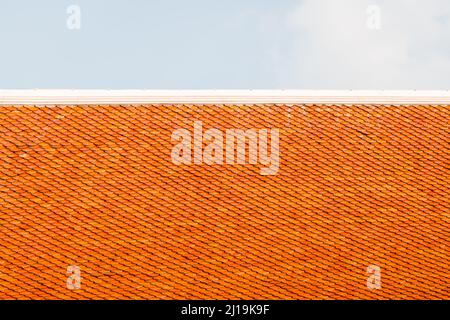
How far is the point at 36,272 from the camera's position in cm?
1458

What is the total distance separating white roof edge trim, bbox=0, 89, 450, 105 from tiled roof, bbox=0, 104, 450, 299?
190 millimetres

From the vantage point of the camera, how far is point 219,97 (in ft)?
50.5

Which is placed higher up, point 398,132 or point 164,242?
point 398,132

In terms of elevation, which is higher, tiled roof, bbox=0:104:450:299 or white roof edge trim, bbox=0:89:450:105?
white roof edge trim, bbox=0:89:450:105

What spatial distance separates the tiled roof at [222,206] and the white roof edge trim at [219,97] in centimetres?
19

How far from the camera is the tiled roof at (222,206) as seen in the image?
14.7 m

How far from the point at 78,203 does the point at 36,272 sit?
5.86 feet

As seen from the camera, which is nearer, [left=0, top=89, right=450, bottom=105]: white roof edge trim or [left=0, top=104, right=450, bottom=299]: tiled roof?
[left=0, top=104, right=450, bottom=299]: tiled roof

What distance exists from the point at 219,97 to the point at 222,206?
2581 millimetres

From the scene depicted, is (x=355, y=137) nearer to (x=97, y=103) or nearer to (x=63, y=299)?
(x=97, y=103)

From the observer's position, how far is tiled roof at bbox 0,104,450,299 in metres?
14.7

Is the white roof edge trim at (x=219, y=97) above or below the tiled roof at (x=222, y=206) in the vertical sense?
above

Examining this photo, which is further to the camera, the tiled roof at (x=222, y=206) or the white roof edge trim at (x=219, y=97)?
the white roof edge trim at (x=219, y=97)

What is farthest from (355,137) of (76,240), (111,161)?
(76,240)
